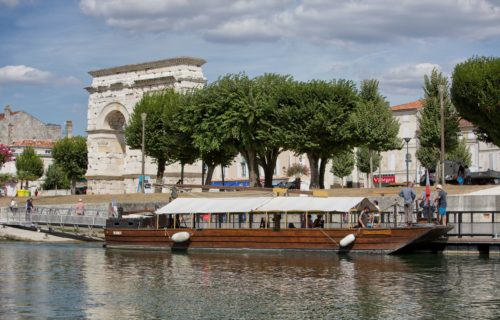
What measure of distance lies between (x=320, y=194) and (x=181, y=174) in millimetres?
33404

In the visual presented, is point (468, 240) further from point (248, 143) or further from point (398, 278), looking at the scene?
point (248, 143)

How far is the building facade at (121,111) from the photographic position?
76.4 meters

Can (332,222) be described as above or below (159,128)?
below

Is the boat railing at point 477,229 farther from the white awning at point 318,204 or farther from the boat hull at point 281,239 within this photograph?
the white awning at point 318,204

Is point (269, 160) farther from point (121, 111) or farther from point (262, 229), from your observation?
point (262, 229)

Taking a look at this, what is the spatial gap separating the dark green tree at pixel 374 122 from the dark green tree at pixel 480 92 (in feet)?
18.3

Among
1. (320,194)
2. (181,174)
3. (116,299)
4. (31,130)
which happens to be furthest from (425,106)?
(31,130)

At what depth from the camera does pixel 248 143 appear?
2505 inches

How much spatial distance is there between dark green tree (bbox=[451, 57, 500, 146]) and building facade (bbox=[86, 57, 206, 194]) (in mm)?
24817

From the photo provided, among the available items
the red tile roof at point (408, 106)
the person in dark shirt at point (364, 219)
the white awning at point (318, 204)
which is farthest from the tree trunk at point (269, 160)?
the red tile roof at point (408, 106)

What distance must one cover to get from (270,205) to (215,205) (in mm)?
3134

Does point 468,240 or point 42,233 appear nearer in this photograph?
point 468,240

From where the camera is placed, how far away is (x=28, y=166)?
11762 cm

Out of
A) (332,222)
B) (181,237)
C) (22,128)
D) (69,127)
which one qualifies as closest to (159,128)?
A: (181,237)
